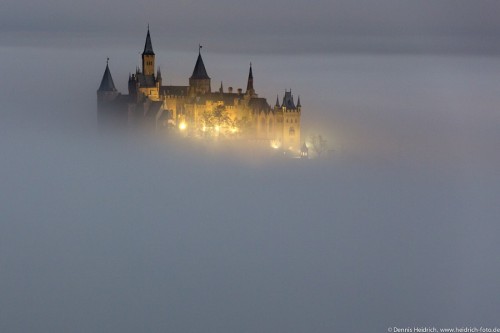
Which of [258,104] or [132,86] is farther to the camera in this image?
[258,104]

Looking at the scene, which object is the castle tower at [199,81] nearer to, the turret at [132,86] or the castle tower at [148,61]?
the castle tower at [148,61]

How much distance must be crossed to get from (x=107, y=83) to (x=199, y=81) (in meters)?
1.81

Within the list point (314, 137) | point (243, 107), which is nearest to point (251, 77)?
point (243, 107)

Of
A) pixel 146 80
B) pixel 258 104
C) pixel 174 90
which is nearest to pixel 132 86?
pixel 146 80

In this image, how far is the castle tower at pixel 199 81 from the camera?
1644cm

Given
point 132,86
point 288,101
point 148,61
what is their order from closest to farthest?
point 132,86
point 148,61
point 288,101

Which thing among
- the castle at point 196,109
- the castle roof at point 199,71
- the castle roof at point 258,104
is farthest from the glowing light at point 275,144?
the castle roof at point 199,71

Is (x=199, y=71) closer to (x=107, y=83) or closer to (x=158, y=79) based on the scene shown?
(x=158, y=79)

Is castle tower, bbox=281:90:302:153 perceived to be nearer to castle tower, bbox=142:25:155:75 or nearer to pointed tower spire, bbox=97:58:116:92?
castle tower, bbox=142:25:155:75

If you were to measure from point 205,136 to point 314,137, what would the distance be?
2.20 metres

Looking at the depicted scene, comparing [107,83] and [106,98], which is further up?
[107,83]

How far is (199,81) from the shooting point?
16.5 m

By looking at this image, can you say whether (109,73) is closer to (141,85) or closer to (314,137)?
(141,85)

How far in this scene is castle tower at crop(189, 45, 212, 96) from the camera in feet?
53.9
